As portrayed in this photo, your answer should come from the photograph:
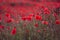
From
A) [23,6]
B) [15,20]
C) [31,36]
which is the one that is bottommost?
[31,36]

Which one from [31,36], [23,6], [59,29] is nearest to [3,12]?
[23,6]

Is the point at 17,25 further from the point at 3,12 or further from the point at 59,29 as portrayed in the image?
A: the point at 59,29

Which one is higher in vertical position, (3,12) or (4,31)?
(3,12)

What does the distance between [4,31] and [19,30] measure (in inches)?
7.2

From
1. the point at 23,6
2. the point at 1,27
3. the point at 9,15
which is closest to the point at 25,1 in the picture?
the point at 23,6

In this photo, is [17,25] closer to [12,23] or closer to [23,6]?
[12,23]

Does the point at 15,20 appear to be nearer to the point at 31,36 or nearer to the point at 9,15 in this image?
the point at 9,15

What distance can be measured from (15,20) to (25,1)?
0.87ft

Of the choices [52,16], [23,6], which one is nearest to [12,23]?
[23,6]

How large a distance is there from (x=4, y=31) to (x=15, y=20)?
185 millimetres

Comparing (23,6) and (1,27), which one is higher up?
(23,6)

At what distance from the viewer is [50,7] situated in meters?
2.53

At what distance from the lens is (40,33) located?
8.10ft

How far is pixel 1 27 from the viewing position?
2490 millimetres
